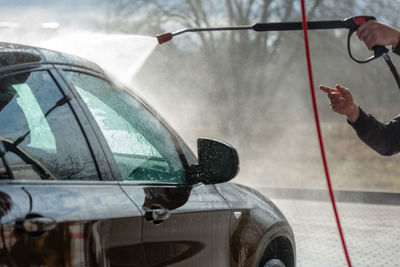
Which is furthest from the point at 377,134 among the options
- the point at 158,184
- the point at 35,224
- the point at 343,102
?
the point at 35,224

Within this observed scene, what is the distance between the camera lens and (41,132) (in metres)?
2.27

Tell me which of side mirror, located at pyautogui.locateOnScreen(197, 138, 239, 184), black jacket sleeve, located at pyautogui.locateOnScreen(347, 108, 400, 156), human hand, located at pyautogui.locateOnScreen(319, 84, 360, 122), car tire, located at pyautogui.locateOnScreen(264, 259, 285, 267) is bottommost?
car tire, located at pyautogui.locateOnScreen(264, 259, 285, 267)

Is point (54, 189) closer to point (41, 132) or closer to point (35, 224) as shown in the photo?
point (35, 224)

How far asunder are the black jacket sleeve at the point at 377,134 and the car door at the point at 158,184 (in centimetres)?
91

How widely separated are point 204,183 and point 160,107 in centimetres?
1434

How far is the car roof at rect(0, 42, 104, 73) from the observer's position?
2.14 m

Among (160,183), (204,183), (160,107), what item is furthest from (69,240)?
(160,107)

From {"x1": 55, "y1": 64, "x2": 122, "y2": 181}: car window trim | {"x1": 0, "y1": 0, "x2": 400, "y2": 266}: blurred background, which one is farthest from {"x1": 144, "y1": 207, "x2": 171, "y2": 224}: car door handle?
{"x1": 0, "y1": 0, "x2": 400, "y2": 266}: blurred background

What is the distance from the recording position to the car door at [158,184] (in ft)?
7.76

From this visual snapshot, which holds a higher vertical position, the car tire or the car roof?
the car roof

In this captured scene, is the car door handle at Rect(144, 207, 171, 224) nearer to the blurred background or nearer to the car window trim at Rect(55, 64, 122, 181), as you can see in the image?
the car window trim at Rect(55, 64, 122, 181)

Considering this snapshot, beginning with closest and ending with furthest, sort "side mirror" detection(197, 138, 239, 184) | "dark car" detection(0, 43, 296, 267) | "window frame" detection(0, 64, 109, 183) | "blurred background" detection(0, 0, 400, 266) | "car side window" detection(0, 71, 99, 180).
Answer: "dark car" detection(0, 43, 296, 267) < "car side window" detection(0, 71, 99, 180) < "window frame" detection(0, 64, 109, 183) < "side mirror" detection(197, 138, 239, 184) < "blurred background" detection(0, 0, 400, 266)

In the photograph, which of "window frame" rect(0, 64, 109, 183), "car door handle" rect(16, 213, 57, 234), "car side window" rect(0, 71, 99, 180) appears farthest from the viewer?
"window frame" rect(0, 64, 109, 183)

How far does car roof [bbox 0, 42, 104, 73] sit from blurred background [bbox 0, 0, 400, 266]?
1154cm
